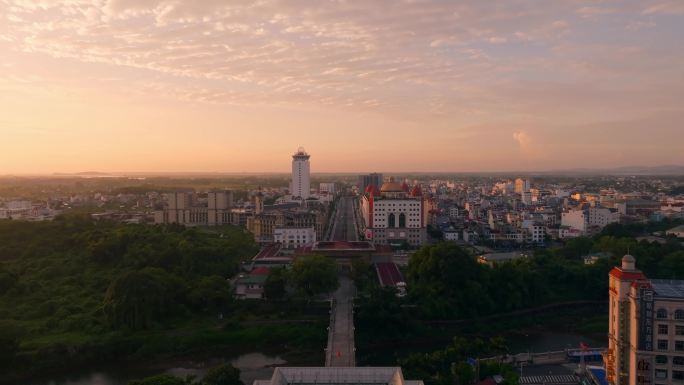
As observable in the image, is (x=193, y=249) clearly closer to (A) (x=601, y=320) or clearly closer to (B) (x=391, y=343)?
(B) (x=391, y=343)

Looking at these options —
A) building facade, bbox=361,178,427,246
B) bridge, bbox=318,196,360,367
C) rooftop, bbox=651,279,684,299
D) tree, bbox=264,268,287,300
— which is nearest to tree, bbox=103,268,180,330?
tree, bbox=264,268,287,300

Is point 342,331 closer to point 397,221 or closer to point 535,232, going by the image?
point 397,221

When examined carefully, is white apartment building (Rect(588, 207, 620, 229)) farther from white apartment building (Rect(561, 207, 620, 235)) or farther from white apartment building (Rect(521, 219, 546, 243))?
white apartment building (Rect(521, 219, 546, 243))

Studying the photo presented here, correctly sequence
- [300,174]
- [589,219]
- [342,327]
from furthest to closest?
1. [300,174]
2. [589,219]
3. [342,327]

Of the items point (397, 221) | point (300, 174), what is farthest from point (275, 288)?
point (300, 174)

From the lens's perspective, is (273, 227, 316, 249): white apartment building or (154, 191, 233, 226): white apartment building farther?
(154, 191, 233, 226): white apartment building

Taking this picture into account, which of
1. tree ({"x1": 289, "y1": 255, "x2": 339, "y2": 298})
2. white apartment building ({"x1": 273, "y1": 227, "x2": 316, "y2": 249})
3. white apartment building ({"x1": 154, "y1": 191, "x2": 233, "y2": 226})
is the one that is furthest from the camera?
white apartment building ({"x1": 154, "y1": 191, "x2": 233, "y2": 226})
